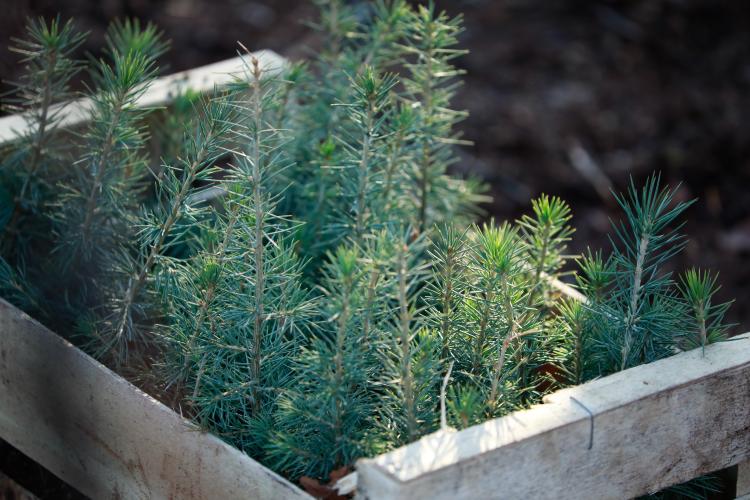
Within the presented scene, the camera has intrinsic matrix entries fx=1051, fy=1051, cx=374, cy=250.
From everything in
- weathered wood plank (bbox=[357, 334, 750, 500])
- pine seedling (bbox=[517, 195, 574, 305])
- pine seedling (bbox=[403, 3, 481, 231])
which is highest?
pine seedling (bbox=[403, 3, 481, 231])

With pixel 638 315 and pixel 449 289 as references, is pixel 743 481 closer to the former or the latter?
pixel 638 315

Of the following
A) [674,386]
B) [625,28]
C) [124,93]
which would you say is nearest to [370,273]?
[674,386]

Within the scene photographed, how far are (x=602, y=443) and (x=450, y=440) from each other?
277 mm

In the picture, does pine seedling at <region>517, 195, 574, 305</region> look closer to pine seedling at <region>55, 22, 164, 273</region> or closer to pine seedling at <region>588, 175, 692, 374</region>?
pine seedling at <region>588, 175, 692, 374</region>

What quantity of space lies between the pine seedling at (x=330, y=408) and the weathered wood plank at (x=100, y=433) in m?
0.10

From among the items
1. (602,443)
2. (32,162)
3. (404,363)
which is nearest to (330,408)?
(404,363)

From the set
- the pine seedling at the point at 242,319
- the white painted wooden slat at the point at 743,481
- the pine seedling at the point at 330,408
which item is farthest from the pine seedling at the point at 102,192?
the white painted wooden slat at the point at 743,481

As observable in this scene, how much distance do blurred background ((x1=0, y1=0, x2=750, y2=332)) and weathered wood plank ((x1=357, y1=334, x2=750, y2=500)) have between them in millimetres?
Answer: 1794

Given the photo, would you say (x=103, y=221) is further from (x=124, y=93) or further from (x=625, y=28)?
(x=625, y=28)

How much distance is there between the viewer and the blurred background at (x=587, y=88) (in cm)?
405

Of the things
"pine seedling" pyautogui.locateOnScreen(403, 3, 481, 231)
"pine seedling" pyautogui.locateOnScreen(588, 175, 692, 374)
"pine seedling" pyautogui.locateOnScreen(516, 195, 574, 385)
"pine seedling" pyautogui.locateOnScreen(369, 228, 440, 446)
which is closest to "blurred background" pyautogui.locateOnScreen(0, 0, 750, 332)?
"pine seedling" pyautogui.locateOnScreen(403, 3, 481, 231)

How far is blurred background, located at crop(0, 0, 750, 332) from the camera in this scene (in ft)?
13.3

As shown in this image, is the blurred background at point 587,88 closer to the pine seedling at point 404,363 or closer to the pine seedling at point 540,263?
the pine seedling at point 540,263

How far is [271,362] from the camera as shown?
6.00ft
